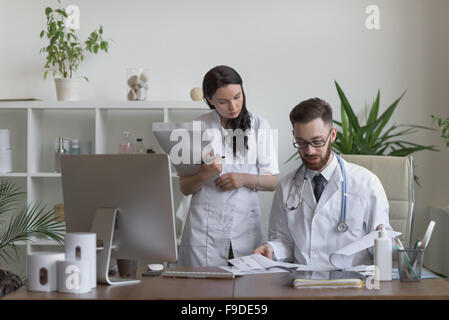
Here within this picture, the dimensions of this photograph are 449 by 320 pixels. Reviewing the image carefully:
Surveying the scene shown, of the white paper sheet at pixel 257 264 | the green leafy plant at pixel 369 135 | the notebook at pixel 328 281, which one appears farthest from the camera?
the green leafy plant at pixel 369 135

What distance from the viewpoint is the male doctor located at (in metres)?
2.40

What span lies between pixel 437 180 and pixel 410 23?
3.64 ft

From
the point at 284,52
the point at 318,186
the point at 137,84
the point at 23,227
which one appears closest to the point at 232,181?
the point at 318,186

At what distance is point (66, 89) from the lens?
4.08 meters

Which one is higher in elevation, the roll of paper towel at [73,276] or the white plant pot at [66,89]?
the white plant pot at [66,89]

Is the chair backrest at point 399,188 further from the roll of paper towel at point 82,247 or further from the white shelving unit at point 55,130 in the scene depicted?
the white shelving unit at point 55,130

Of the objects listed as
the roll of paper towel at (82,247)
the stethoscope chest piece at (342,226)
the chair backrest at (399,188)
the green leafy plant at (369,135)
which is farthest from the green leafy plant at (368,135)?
the roll of paper towel at (82,247)

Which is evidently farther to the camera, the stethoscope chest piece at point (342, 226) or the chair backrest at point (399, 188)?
the chair backrest at point (399, 188)

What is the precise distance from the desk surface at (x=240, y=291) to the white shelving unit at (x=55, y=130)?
85.9 inches

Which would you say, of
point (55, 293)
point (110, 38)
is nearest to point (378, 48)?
point (110, 38)

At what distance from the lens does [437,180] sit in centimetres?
414

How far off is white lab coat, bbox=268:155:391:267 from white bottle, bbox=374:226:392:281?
30cm

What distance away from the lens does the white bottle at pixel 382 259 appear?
206 cm

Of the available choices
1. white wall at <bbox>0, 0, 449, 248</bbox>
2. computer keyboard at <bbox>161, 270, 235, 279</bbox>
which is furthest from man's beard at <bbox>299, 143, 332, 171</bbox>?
white wall at <bbox>0, 0, 449, 248</bbox>
